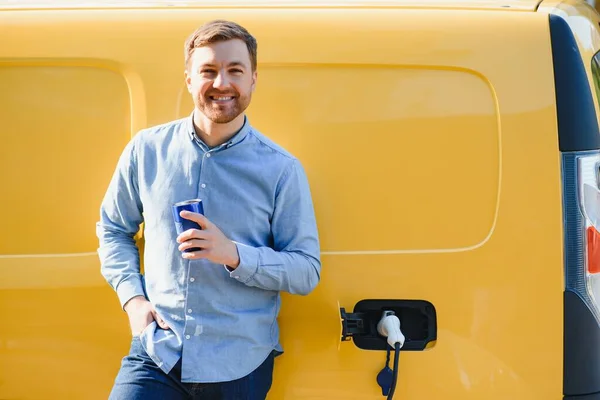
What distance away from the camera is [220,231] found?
221 cm

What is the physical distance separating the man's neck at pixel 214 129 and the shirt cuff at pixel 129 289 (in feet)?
1.51

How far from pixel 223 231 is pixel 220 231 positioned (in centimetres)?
13

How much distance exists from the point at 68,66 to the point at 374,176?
1.03 m

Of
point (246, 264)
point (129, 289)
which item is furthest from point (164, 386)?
point (246, 264)

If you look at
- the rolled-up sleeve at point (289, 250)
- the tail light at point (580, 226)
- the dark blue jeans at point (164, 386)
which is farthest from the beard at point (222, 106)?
the tail light at point (580, 226)

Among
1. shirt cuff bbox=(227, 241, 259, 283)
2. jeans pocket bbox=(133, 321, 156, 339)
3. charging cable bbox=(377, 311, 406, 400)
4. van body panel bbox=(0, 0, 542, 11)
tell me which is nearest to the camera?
shirt cuff bbox=(227, 241, 259, 283)

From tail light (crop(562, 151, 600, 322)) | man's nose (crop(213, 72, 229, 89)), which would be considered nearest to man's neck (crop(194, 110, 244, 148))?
man's nose (crop(213, 72, 229, 89))

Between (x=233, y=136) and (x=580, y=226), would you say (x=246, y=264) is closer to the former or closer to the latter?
(x=233, y=136)

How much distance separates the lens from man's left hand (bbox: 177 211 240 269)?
2096mm

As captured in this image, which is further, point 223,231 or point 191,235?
point 223,231

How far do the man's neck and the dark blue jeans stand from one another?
648mm

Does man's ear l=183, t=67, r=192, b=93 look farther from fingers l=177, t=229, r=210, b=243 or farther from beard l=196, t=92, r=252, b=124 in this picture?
fingers l=177, t=229, r=210, b=243

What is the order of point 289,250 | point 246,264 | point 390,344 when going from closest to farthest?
point 246,264
point 289,250
point 390,344

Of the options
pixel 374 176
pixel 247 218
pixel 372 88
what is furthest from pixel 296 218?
pixel 372 88
